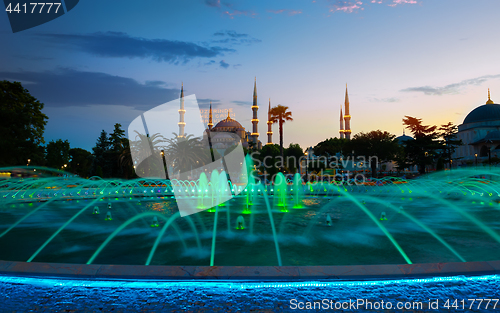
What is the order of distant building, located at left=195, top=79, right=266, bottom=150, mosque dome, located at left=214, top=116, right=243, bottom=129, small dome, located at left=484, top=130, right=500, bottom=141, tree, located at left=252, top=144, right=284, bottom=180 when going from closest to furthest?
tree, located at left=252, top=144, right=284, bottom=180, small dome, located at left=484, top=130, right=500, bottom=141, distant building, located at left=195, top=79, right=266, bottom=150, mosque dome, located at left=214, top=116, right=243, bottom=129

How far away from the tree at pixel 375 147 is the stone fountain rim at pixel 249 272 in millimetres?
44243

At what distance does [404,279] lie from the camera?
440 centimetres

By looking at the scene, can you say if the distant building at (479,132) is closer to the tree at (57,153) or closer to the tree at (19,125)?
the tree at (19,125)

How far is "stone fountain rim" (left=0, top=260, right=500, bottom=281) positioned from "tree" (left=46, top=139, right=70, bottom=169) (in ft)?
226

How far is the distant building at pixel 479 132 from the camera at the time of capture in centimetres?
6319

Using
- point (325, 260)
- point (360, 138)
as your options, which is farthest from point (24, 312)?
point (360, 138)

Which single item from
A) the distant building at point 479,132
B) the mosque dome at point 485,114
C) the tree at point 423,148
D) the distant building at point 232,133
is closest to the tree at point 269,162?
the tree at point 423,148

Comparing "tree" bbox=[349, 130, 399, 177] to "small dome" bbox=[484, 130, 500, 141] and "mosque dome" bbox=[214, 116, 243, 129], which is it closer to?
"small dome" bbox=[484, 130, 500, 141]

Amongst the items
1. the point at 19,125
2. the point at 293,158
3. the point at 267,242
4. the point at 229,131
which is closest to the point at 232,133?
the point at 229,131

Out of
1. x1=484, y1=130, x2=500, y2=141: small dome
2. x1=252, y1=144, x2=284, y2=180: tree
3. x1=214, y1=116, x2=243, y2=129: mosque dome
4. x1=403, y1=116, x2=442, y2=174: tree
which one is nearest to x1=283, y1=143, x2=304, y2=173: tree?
x1=252, y1=144, x2=284, y2=180: tree

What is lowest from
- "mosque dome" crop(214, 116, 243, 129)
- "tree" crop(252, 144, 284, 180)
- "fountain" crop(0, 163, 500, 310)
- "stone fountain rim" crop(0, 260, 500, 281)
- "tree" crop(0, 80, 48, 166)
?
"fountain" crop(0, 163, 500, 310)

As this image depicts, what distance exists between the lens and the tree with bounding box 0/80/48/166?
32.9 meters

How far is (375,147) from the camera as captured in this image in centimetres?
4641

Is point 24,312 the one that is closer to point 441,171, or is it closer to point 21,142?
point 21,142
